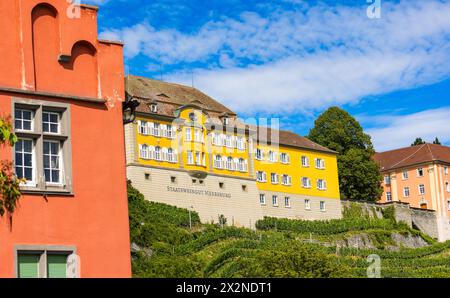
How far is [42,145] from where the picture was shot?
17.2 meters

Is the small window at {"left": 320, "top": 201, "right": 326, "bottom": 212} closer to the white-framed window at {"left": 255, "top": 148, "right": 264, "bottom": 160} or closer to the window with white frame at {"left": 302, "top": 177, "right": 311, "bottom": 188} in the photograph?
the window with white frame at {"left": 302, "top": 177, "right": 311, "bottom": 188}

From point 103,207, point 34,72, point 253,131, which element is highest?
point 253,131

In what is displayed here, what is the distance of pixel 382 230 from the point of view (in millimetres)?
87438

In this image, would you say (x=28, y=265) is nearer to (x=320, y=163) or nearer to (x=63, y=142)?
(x=63, y=142)

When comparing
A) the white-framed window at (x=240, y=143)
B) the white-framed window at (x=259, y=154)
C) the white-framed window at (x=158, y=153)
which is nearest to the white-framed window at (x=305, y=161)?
the white-framed window at (x=259, y=154)

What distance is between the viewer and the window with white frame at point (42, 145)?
1702cm

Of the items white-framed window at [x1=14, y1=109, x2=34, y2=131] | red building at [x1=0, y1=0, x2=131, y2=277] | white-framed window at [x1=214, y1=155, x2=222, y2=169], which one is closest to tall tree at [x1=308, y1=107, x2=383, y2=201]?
white-framed window at [x1=214, y1=155, x2=222, y2=169]

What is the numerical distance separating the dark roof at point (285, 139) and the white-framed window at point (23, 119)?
70.3 metres

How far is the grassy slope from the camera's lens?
55625 mm

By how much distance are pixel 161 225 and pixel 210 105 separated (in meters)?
19.7

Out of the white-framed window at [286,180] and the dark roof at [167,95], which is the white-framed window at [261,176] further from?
the dark roof at [167,95]

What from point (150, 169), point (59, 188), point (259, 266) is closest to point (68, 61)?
point (59, 188)

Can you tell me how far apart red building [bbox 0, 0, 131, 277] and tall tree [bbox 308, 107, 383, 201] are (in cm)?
8217
